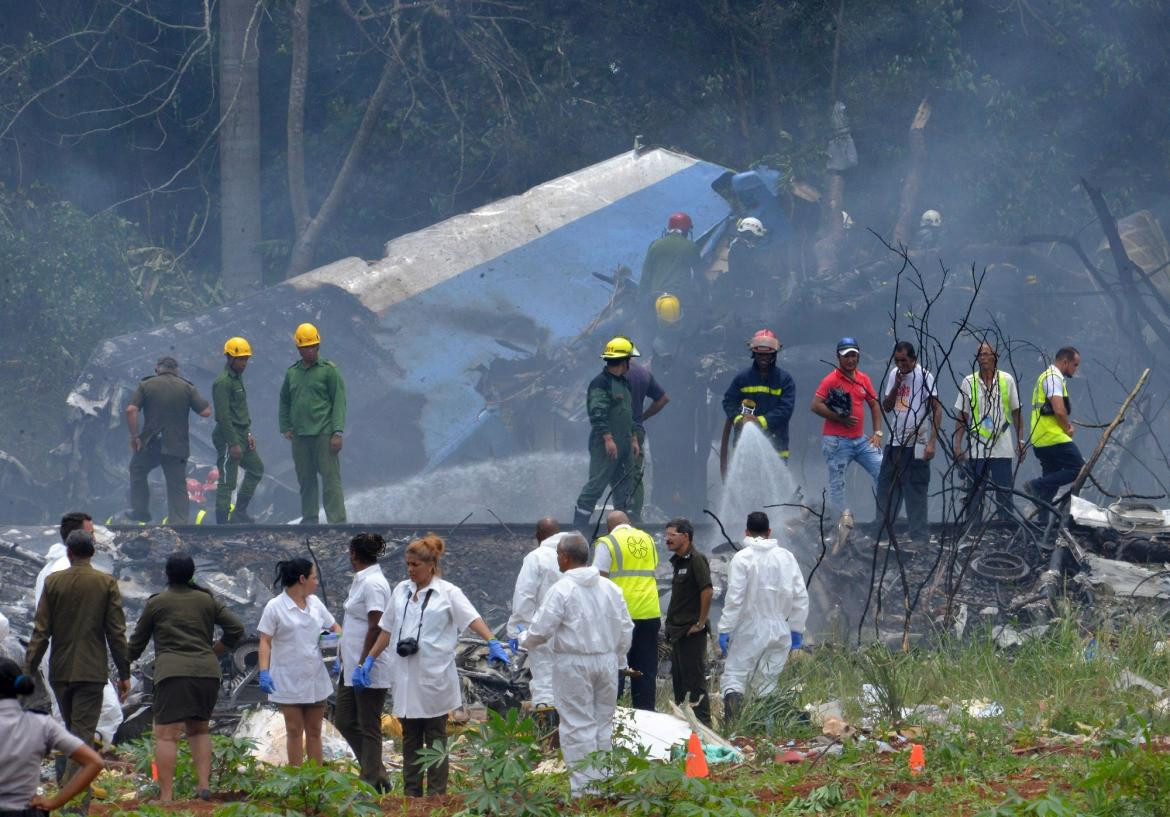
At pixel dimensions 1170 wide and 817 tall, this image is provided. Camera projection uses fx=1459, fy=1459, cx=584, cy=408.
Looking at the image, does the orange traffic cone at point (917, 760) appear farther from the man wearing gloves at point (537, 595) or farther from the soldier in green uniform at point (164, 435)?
the soldier in green uniform at point (164, 435)

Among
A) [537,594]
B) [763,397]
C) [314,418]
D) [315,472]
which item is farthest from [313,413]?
[537,594]

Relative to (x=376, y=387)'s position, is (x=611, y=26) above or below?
above

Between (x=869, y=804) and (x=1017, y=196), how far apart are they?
51.4 ft

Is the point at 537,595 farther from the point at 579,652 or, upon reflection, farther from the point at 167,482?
the point at 167,482

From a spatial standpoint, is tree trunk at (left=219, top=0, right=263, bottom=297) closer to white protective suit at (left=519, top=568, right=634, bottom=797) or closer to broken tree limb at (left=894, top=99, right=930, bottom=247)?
broken tree limb at (left=894, top=99, right=930, bottom=247)

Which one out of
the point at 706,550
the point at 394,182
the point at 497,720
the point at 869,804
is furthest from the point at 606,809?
the point at 394,182

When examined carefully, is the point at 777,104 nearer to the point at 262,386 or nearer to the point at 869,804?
the point at 262,386

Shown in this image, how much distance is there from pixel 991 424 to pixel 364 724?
18.7ft

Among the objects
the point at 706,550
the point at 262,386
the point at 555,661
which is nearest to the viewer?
the point at 555,661

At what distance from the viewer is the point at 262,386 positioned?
51.2 feet

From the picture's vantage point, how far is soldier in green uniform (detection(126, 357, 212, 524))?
11.8m

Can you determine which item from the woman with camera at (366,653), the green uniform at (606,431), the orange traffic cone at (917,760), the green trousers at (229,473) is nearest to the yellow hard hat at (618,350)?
the green uniform at (606,431)

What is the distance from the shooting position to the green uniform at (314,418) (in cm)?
1143

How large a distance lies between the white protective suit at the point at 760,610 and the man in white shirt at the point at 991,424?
200cm
